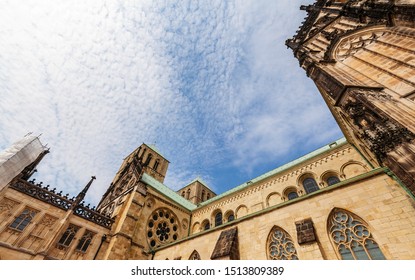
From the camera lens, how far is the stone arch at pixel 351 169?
14.8 m

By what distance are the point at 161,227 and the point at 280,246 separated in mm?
14021

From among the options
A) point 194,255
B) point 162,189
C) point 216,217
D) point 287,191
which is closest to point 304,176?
point 287,191

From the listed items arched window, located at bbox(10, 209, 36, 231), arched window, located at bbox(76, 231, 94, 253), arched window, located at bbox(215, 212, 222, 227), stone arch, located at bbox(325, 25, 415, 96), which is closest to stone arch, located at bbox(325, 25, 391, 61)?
stone arch, located at bbox(325, 25, 415, 96)

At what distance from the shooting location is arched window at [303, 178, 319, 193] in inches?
674

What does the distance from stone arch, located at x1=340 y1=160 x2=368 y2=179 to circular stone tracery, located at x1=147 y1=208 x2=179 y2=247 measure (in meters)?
16.8

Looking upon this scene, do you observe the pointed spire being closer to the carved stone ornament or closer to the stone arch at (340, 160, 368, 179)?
the carved stone ornament

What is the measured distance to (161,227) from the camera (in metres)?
19.7

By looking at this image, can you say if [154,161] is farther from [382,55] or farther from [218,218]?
[382,55]

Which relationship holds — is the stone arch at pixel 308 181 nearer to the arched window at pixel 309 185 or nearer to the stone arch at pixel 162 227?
the arched window at pixel 309 185

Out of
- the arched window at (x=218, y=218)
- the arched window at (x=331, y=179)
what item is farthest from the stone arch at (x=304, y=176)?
the arched window at (x=218, y=218)
